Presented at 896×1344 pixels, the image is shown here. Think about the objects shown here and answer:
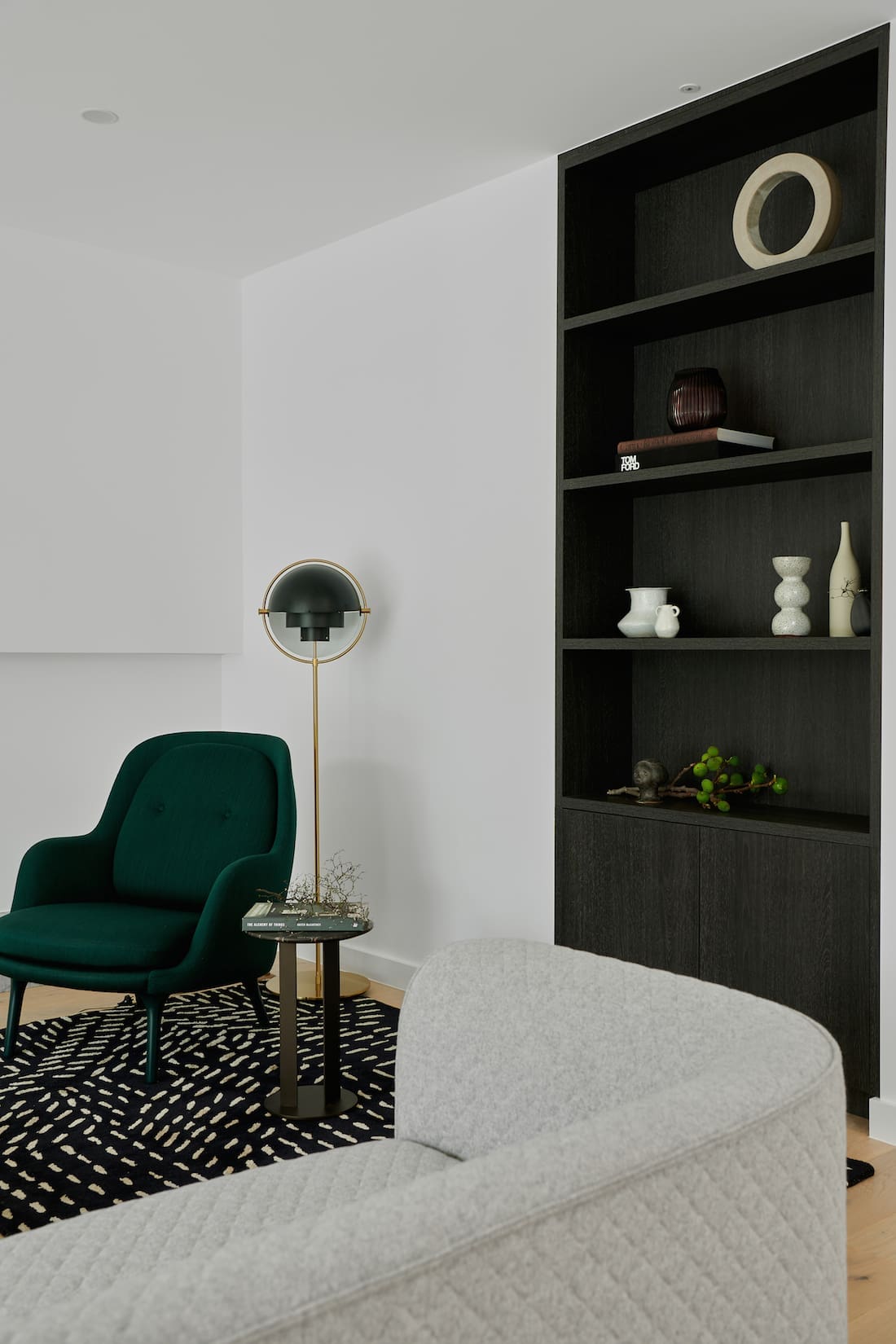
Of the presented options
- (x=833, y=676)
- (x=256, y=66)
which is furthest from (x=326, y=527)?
(x=833, y=676)

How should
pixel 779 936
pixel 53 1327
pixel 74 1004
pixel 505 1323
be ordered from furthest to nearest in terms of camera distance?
pixel 74 1004
pixel 779 936
pixel 505 1323
pixel 53 1327

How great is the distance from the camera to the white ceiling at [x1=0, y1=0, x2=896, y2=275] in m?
2.78

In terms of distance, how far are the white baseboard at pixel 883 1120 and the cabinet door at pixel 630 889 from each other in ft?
1.86

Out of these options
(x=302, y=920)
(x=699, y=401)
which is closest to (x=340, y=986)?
(x=302, y=920)

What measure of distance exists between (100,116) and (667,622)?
2.11 metres

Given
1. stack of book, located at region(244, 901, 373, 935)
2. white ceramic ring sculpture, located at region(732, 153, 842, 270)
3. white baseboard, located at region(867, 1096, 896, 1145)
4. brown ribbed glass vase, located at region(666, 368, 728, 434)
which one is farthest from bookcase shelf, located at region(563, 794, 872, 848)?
white ceramic ring sculpture, located at region(732, 153, 842, 270)

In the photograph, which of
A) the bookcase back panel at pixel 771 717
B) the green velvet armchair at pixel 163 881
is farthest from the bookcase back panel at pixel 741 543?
the green velvet armchair at pixel 163 881

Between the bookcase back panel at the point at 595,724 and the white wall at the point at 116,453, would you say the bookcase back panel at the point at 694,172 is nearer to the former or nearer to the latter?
the bookcase back panel at the point at 595,724

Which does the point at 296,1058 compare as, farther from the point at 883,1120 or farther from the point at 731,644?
the point at 731,644

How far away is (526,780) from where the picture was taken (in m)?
3.75

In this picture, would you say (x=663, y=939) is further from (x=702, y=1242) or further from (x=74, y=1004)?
(x=702, y=1242)

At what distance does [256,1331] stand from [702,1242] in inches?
18.4

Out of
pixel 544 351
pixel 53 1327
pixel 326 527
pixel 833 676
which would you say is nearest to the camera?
pixel 53 1327

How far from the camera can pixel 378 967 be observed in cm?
425
